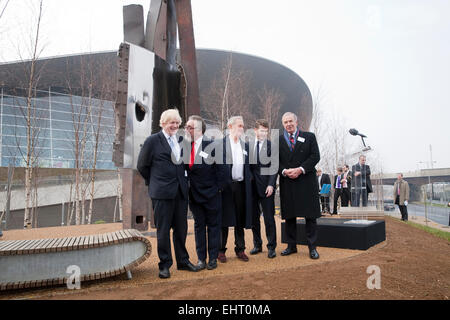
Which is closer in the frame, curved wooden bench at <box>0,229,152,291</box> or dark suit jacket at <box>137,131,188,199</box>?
Answer: curved wooden bench at <box>0,229,152,291</box>

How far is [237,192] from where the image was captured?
429 cm

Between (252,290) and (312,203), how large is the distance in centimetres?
192

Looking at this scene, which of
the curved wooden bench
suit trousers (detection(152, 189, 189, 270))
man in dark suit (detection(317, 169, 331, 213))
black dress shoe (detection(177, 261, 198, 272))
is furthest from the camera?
man in dark suit (detection(317, 169, 331, 213))

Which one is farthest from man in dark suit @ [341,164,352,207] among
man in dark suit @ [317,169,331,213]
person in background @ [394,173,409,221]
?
person in background @ [394,173,409,221]

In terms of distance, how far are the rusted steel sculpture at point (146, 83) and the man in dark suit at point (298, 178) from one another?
9.68 feet

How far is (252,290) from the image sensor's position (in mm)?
2676

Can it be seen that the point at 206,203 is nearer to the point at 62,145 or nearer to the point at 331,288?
the point at 331,288

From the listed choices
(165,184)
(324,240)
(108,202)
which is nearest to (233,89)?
(108,202)

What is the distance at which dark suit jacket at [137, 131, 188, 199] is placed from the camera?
338 cm

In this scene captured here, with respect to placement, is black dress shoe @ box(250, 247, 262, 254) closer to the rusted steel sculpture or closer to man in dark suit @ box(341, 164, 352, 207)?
the rusted steel sculpture

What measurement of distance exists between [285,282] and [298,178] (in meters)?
1.77

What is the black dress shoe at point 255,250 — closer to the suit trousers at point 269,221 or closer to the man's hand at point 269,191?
the suit trousers at point 269,221

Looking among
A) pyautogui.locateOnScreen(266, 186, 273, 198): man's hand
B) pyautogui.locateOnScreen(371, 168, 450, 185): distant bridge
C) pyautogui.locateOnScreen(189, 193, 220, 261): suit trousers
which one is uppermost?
pyautogui.locateOnScreen(371, 168, 450, 185): distant bridge

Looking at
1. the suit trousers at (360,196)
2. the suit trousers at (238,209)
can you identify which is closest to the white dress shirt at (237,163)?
the suit trousers at (238,209)
